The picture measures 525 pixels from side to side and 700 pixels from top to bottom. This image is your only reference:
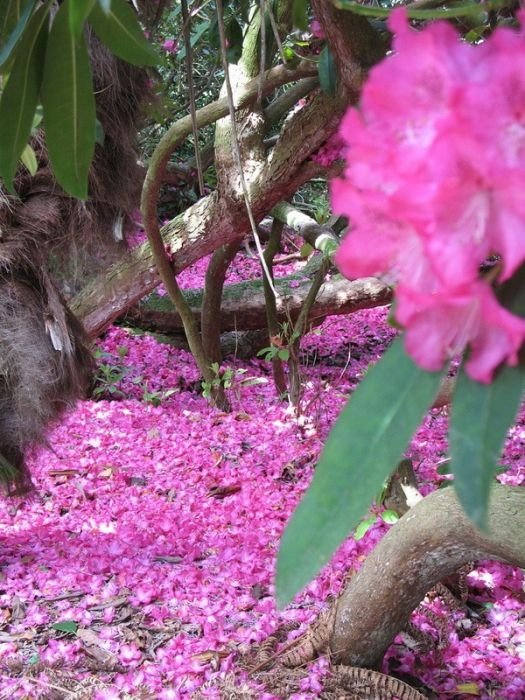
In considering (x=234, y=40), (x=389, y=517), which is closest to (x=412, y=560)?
(x=389, y=517)

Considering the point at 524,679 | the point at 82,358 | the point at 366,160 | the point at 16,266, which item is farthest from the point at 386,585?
the point at 366,160

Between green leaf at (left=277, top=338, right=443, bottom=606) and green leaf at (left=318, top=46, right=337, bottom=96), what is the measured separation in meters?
1.42

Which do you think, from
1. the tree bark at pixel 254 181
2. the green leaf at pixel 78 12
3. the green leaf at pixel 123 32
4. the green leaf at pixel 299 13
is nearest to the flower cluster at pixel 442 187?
the green leaf at pixel 78 12

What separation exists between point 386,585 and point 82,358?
0.96 metres

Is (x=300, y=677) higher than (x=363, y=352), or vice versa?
(x=300, y=677)

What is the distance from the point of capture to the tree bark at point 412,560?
1.13 metres

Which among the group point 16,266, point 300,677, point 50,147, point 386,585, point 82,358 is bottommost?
point 300,677

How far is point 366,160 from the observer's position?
272mm

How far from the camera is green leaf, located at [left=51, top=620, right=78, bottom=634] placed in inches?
69.5

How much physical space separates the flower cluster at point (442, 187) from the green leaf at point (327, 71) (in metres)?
1.40

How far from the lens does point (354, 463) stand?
29cm

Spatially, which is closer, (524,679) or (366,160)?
(366,160)

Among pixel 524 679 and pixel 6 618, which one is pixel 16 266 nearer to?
pixel 6 618

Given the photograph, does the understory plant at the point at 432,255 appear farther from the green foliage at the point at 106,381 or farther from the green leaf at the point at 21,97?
the green foliage at the point at 106,381
